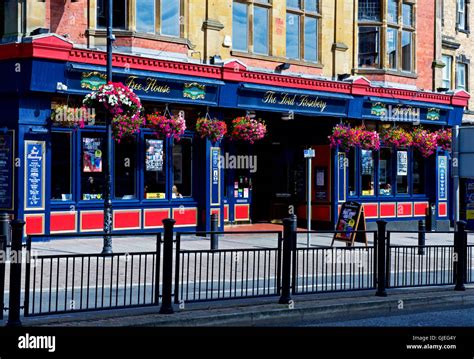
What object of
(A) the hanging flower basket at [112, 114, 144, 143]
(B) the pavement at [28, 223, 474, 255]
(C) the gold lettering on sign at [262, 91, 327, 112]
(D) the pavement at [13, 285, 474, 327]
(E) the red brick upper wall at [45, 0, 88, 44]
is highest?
(E) the red brick upper wall at [45, 0, 88, 44]

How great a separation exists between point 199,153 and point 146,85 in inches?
115

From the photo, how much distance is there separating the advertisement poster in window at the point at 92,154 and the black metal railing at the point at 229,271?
8968 millimetres

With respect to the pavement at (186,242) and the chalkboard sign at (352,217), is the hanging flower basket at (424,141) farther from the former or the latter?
the chalkboard sign at (352,217)

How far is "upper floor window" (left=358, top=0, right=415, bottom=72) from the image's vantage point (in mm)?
25719

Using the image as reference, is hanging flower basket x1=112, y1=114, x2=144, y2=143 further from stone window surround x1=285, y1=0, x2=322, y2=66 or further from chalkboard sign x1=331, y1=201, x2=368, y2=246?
stone window surround x1=285, y1=0, x2=322, y2=66

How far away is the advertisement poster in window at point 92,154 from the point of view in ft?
63.9

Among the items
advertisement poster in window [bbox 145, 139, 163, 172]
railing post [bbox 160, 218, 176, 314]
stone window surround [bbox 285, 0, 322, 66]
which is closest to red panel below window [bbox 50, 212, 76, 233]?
advertisement poster in window [bbox 145, 139, 163, 172]

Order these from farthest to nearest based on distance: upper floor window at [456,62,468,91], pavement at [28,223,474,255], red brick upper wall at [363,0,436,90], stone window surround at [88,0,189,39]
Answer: upper floor window at [456,62,468,91] < red brick upper wall at [363,0,436,90] < stone window surround at [88,0,189,39] < pavement at [28,223,474,255]

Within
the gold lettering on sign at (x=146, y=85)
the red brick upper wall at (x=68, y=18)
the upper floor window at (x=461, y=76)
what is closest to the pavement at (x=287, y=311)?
the gold lettering on sign at (x=146, y=85)

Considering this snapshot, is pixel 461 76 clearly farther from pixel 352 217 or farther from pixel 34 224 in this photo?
pixel 34 224

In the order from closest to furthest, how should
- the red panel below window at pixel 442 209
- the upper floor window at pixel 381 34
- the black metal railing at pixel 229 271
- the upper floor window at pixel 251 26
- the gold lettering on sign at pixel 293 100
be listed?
1. the black metal railing at pixel 229 271
2. the gold lettering on sign at pixel 293 100
3. the upper floor window at pixel 251 26
4. the upper floor window at pixel 381 34
5. the red panel below window at pixel 442 209

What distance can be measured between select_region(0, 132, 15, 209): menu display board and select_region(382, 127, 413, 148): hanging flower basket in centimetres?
1247
